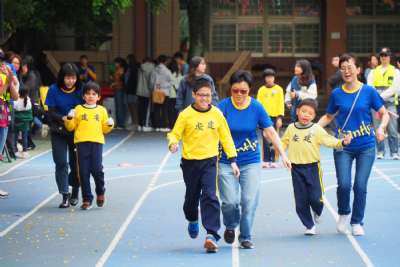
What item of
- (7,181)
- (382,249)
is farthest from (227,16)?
(382,249)

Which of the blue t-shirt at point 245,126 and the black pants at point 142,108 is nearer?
the blue t-shirt at point 245,126

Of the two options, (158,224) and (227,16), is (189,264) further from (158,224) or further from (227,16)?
(227,16)

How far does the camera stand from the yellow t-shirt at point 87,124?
13.7m

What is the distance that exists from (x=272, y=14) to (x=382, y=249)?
2646 cm

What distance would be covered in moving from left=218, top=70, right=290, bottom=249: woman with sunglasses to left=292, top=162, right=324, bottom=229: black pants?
94 cm

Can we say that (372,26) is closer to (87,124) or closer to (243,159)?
(87,124)

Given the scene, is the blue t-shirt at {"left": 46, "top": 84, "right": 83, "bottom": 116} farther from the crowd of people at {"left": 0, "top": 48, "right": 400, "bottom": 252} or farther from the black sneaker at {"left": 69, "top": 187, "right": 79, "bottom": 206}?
the black sneaker at {"left": 69, "top": 187, "right": 79, "bottom": 206}

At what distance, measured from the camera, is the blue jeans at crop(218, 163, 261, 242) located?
1100 centimetres

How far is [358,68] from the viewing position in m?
12.2

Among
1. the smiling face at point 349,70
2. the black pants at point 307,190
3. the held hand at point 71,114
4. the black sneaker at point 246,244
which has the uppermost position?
the smiling face at point 349,70

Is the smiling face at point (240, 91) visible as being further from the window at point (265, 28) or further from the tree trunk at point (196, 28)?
the window at point (265, 28)

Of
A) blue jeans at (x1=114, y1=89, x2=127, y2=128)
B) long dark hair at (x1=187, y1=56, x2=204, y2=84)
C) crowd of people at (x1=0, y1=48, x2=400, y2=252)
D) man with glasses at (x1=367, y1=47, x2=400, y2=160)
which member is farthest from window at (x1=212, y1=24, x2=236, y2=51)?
crowd of people at (x1=0, y1=48, x2=400, y2=252)

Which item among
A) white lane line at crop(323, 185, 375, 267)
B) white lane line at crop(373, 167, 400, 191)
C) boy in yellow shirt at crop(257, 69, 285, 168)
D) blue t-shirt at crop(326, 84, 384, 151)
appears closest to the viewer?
white lane line at crop(323, 185, 375, 267)

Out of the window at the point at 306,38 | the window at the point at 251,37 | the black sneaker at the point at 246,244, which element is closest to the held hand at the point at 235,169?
the black sneaker at the point at 246,244
